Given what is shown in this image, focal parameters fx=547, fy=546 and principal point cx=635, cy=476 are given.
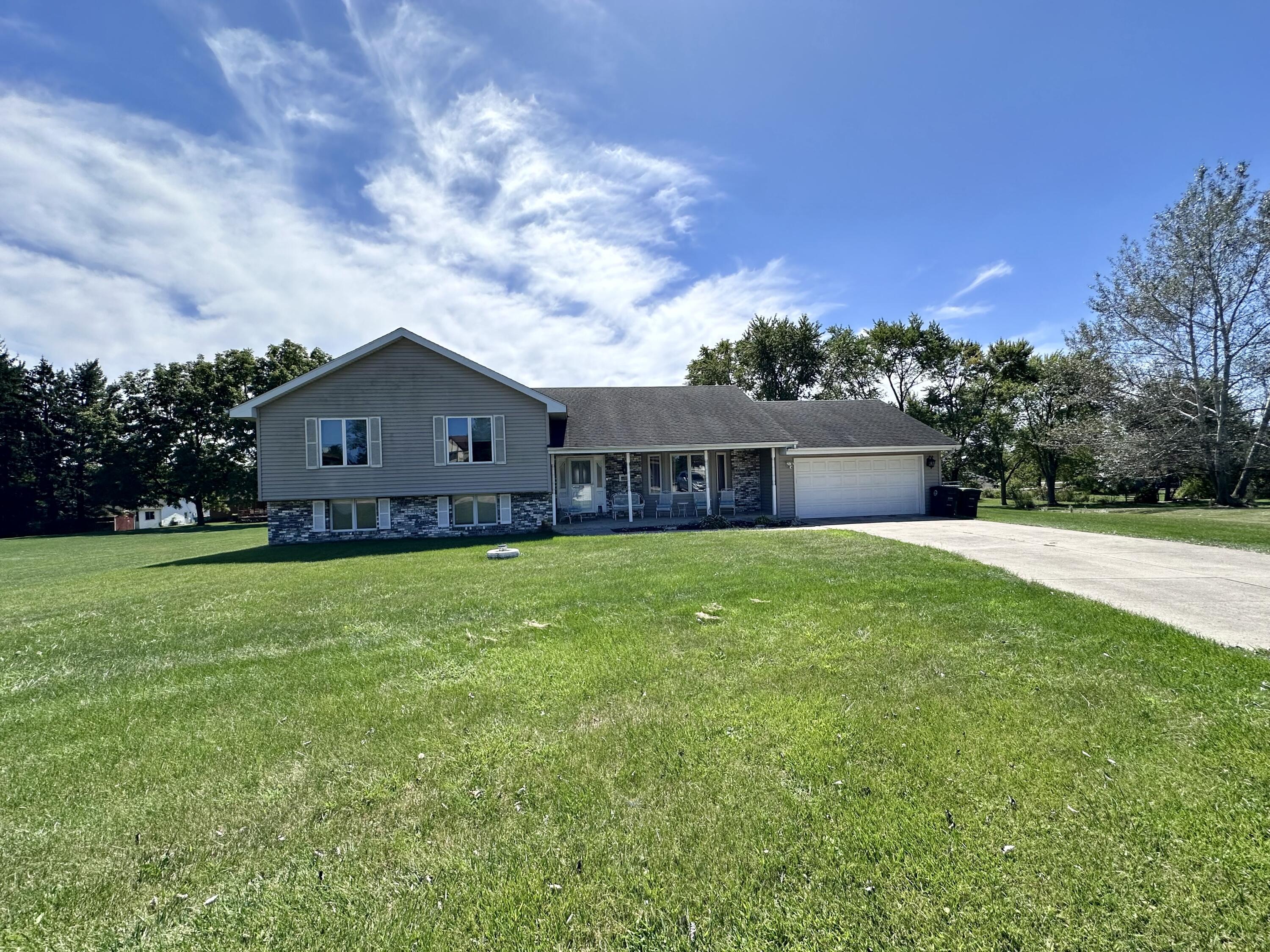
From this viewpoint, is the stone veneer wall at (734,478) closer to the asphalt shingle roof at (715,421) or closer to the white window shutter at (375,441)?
the asphalt shingle roof at (715,421)

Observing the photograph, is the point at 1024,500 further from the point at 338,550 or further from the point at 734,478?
the point at 338,550

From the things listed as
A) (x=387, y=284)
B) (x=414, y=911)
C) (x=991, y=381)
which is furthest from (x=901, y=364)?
(x=414, y=911)

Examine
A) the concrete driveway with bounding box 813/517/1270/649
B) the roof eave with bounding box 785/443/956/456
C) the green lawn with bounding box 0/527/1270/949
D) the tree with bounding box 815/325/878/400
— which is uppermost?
the tree with bounding box 815/325/878/400

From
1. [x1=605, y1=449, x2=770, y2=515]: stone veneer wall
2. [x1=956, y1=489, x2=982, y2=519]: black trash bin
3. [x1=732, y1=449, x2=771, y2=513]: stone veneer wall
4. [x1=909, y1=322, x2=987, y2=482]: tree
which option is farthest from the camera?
[x1=909, y1=322, x2=987, y2=482]: tree

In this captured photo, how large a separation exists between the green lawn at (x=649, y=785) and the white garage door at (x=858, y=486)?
42.8 ft

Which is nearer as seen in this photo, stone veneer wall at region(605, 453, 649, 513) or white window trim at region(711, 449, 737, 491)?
stone veneer wall at region(605, 453, 649, 513)

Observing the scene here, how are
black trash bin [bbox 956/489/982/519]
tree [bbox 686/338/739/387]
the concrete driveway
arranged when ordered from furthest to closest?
tree [bbox 686/338/739/387]
black trash bin [bbox 956/489/982/519]
the concrete driveway

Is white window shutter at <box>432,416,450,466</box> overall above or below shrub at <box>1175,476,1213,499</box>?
above

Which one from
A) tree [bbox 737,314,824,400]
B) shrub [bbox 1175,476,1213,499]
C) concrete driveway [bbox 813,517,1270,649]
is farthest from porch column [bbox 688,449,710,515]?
shrub [bbox 1175,476,1213,499]

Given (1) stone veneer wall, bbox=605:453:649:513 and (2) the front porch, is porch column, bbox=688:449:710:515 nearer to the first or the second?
(2) the front porch

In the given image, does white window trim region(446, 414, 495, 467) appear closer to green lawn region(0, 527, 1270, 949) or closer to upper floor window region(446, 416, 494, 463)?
upper floor window region(446, 416, 494, 463)

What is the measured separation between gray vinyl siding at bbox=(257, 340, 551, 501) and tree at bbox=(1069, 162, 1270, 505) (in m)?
27.2

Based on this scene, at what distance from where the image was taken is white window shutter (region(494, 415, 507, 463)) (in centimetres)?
1752

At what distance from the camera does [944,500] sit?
19422 mm
